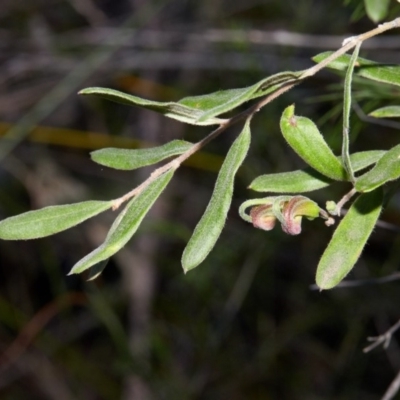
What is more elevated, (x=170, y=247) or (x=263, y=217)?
(x=263, y=217)

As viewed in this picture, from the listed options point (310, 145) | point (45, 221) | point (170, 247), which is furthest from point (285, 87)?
point (170, 247)

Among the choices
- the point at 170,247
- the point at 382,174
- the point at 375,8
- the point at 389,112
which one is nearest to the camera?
the point at 382,174

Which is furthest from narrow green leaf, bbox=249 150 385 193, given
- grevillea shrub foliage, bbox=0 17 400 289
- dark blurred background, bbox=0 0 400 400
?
dark blurred background, bbox=0 0 400 400

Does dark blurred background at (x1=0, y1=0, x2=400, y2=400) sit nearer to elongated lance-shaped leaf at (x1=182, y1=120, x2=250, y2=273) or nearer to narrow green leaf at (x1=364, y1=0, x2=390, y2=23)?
narrow green leaf at (x1=364, y1=0, x2=390, y2=23)

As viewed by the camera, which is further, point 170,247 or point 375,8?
point 170,247

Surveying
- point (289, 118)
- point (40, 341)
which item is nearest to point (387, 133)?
point (40, 341)

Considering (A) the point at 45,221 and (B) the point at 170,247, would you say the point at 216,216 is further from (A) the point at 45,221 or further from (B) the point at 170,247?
(B) the point at 170,247

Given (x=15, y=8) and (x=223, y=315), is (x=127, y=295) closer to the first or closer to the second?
(x=223, y=315)
